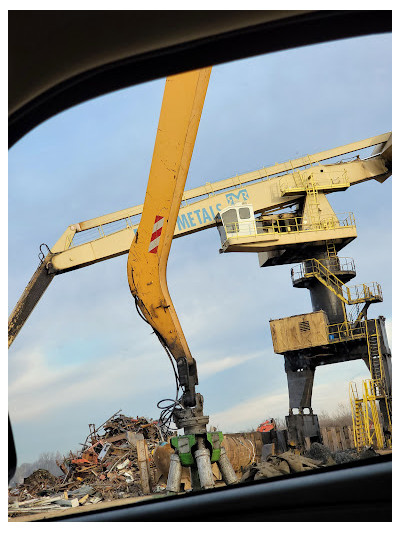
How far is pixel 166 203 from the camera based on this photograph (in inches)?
271

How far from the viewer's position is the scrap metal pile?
10.7 metres

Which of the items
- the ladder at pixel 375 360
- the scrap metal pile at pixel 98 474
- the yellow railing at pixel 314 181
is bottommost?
the scrap metal pile at pixel 98 474

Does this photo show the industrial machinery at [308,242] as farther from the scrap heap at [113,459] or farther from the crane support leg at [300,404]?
the scrap heap at [113,459]

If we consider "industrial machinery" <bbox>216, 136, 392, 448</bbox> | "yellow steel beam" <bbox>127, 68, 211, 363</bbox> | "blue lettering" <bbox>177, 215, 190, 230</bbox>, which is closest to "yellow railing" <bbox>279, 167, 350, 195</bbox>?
"industrial machinery" <bbox>216, 136, 392, 448</bbox>

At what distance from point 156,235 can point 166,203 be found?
1.50 feet

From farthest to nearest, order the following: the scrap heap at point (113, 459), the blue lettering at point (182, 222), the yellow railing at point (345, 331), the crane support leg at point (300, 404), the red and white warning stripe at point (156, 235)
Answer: the yellow railing at point (345, 331) < the crane support leg at point (300, 404) < the blue lettering at point (182, 222) < the scrap heap at point (113, 459) < the red and white warning stripe at point (156, 235)

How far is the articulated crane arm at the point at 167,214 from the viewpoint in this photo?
6332 millimetres

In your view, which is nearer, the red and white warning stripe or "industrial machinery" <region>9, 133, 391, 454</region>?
the red and white warning stripe

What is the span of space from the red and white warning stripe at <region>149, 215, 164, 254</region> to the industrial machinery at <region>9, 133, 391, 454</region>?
8.36m

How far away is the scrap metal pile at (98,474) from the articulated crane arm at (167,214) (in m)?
4.23

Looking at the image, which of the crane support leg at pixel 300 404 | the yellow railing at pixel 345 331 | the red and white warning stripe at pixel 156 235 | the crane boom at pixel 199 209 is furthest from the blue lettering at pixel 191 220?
the red and white warning stripe at pixel 156 235

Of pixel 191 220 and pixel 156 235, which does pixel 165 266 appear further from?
pixel 191 220

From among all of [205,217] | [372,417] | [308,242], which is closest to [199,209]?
[205,217]

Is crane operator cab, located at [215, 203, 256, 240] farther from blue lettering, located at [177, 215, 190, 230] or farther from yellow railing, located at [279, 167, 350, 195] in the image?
yellow railing, located at [279, 167, 350, 195]
